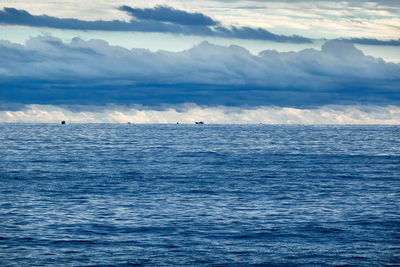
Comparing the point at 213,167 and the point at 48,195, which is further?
the point at 213,167

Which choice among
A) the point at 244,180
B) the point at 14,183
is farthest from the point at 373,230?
the point at 14,183

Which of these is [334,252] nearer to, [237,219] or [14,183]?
[237,219]

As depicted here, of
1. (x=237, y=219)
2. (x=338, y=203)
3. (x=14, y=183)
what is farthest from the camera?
(x=14, y=183)

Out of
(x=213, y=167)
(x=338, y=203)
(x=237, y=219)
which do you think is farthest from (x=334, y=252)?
(x=213, y=167)

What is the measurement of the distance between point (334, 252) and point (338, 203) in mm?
20718

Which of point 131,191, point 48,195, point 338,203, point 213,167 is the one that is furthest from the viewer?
point 213,167

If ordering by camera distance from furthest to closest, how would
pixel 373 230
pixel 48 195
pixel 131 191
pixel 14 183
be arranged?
pixel 14 183
pixel 131 191
pixel 48 195
pixel 373 230

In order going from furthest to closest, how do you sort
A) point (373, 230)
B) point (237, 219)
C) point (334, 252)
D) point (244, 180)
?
1. point (244, 180)
2. point (237, 219)
3. point (373, 230)
4. point (334, 252)

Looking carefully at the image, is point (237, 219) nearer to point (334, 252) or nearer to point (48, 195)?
point (334, 252)

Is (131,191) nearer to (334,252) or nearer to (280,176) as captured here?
(280,176)

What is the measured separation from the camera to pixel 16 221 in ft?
161

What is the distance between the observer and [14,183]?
7538cm

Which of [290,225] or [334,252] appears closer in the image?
[334,252]

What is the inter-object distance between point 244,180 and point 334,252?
4212cm
